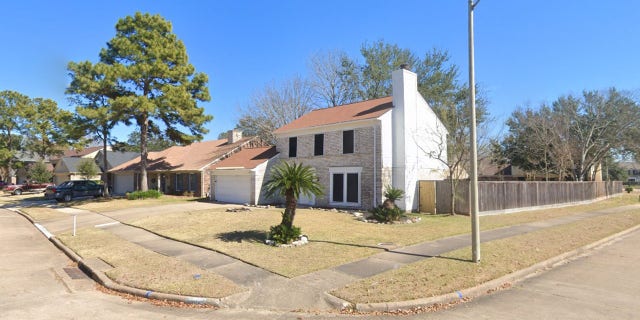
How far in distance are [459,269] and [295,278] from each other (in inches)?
146

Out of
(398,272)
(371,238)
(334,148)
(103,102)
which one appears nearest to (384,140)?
(334,148)

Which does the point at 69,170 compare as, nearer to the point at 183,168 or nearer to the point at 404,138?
the point at 183,168

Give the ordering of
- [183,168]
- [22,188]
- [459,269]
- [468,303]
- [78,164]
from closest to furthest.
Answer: [468,303] < [459,269] < [183,168] < [22,188] < [78,164]

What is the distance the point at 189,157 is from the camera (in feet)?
116

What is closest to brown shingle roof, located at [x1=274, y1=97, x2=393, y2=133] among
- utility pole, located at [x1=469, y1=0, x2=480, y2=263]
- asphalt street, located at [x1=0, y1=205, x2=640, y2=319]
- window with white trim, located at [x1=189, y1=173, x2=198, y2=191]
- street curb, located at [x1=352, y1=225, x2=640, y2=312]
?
window with white trim, located at [x1=189, y1=173, x2=198, y2=191]

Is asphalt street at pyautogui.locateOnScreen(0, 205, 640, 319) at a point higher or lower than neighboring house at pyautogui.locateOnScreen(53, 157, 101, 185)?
lower

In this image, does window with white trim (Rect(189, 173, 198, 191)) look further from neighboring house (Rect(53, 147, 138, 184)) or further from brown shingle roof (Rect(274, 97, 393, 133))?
neighboring house (Rect(53, 147, 138, 184))

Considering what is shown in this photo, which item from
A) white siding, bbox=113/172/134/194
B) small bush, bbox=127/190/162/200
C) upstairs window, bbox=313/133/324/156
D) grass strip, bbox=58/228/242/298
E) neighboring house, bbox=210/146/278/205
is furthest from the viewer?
white siding, bbox=113/172/134/194

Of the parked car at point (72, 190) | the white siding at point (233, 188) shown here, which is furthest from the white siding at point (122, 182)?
the white siding at point (233, 188)

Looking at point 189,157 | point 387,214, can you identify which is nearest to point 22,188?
point 189,157

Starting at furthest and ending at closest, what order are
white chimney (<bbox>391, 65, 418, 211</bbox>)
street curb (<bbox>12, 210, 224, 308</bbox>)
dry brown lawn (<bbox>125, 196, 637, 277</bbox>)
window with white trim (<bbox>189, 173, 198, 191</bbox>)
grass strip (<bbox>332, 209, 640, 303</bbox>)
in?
window with white trim (<bbox>189, 173, 198, 191</bbox>), white chimney (<bbox>391, 65, 418, 211</bbox>), dry brown lawn (<bbox>125, 196, 637, 277</bbox>), grass strip (<bbox>332, 209, 640, 303</bbox>), street curb (<bbox>12, 210, 224, 308</bbox>)

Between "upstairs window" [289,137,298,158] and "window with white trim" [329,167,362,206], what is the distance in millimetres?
3594

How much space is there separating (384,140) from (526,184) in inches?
404

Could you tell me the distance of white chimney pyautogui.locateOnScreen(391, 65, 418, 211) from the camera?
2092cm
